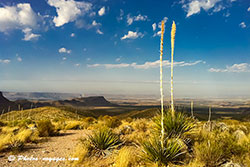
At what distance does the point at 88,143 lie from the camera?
6.52 m

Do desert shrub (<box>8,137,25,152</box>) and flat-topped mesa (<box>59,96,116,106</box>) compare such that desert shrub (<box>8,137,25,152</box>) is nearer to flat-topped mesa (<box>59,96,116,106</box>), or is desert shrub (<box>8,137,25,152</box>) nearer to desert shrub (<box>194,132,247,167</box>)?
desert shrub (<box>194,132,247,167</box>)

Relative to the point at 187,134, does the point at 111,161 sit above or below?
below

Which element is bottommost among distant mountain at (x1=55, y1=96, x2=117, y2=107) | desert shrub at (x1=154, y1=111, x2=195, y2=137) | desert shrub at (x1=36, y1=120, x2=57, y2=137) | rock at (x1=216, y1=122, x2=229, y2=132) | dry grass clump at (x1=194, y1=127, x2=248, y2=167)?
distant mountain at (x1=55, y1=96, x2=117, y2=107)

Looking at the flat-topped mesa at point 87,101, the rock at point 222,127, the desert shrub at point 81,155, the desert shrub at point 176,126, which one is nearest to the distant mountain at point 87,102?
the flat-topped mesa at point 87,101

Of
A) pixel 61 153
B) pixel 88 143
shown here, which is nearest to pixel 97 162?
pixel 88 143

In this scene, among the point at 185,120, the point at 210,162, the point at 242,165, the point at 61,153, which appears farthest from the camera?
the point at 61,153

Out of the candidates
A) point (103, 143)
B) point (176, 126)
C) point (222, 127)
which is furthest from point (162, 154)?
point (222, 127)

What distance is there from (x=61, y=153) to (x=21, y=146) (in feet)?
6.20

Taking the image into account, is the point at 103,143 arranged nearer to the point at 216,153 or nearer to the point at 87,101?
the point at 216,153

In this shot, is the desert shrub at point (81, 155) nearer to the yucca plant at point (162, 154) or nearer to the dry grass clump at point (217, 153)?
the yucca plant at point (162, 154)

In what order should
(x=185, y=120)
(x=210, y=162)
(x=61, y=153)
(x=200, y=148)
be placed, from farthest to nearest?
1. (x=61, y=153)
2. (x=185, y=120)
3. (x=200, y=148)
4. (x=210, y=162)

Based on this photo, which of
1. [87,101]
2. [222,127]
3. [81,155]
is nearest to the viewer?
[81,155]

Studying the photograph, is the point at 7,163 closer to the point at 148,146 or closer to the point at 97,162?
the point at 97,162

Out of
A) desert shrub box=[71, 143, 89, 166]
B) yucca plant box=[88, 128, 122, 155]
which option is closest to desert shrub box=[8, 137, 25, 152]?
desert shrub box=[71, 143, 89, 166]
